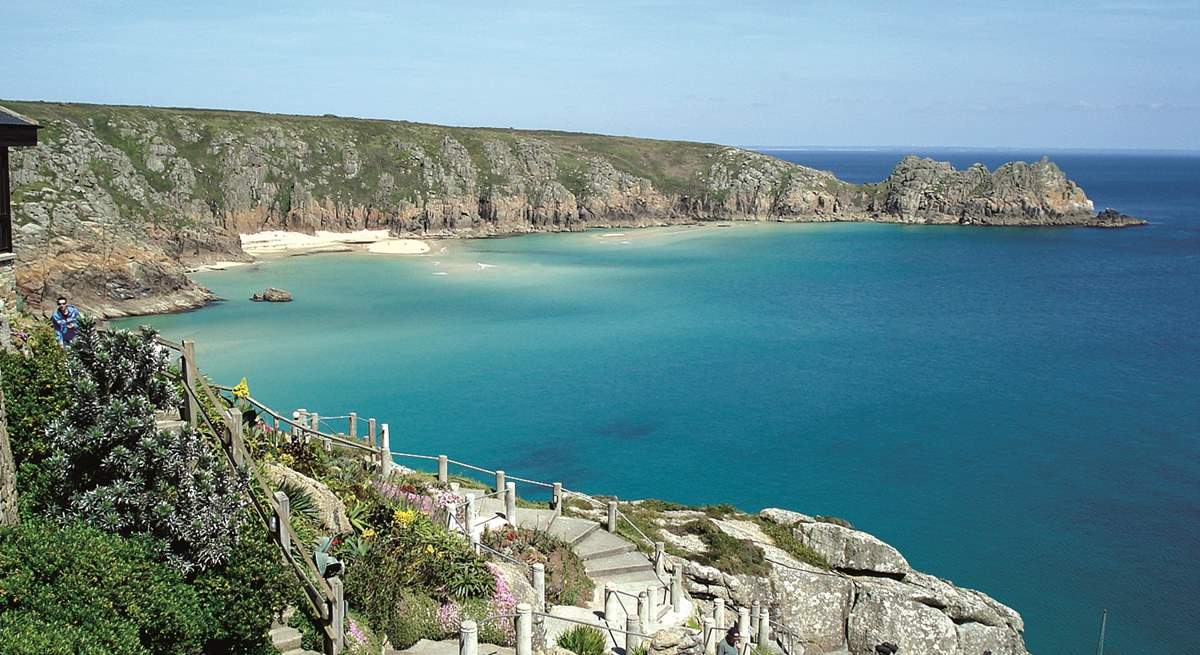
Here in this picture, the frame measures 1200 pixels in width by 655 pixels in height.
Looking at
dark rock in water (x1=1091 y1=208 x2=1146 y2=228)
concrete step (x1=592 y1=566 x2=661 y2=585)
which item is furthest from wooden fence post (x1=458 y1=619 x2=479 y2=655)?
dark rock in water (x1=1091 y1=208 x2=1146 y2=228)

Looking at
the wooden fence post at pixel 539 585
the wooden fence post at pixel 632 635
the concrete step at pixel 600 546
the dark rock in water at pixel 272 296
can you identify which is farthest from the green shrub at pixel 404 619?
the dark rock in water at pixel 272 296

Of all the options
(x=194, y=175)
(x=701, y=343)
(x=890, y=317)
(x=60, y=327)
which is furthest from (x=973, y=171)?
(x=60, y=327)

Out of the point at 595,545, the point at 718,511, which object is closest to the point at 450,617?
the point at 595,545

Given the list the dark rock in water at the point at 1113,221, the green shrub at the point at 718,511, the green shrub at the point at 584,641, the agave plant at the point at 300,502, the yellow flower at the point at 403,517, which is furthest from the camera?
the dark rock in water at the point at 1113,221

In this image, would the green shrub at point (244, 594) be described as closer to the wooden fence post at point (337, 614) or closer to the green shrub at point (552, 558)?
the wooden fence post at point (337, 614)

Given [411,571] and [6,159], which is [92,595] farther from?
[6,159]

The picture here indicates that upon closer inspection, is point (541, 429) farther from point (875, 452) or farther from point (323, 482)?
point (323, 482)

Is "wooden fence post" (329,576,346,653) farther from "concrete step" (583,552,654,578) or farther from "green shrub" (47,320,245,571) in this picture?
"concrete step" (583,552,654,578)
